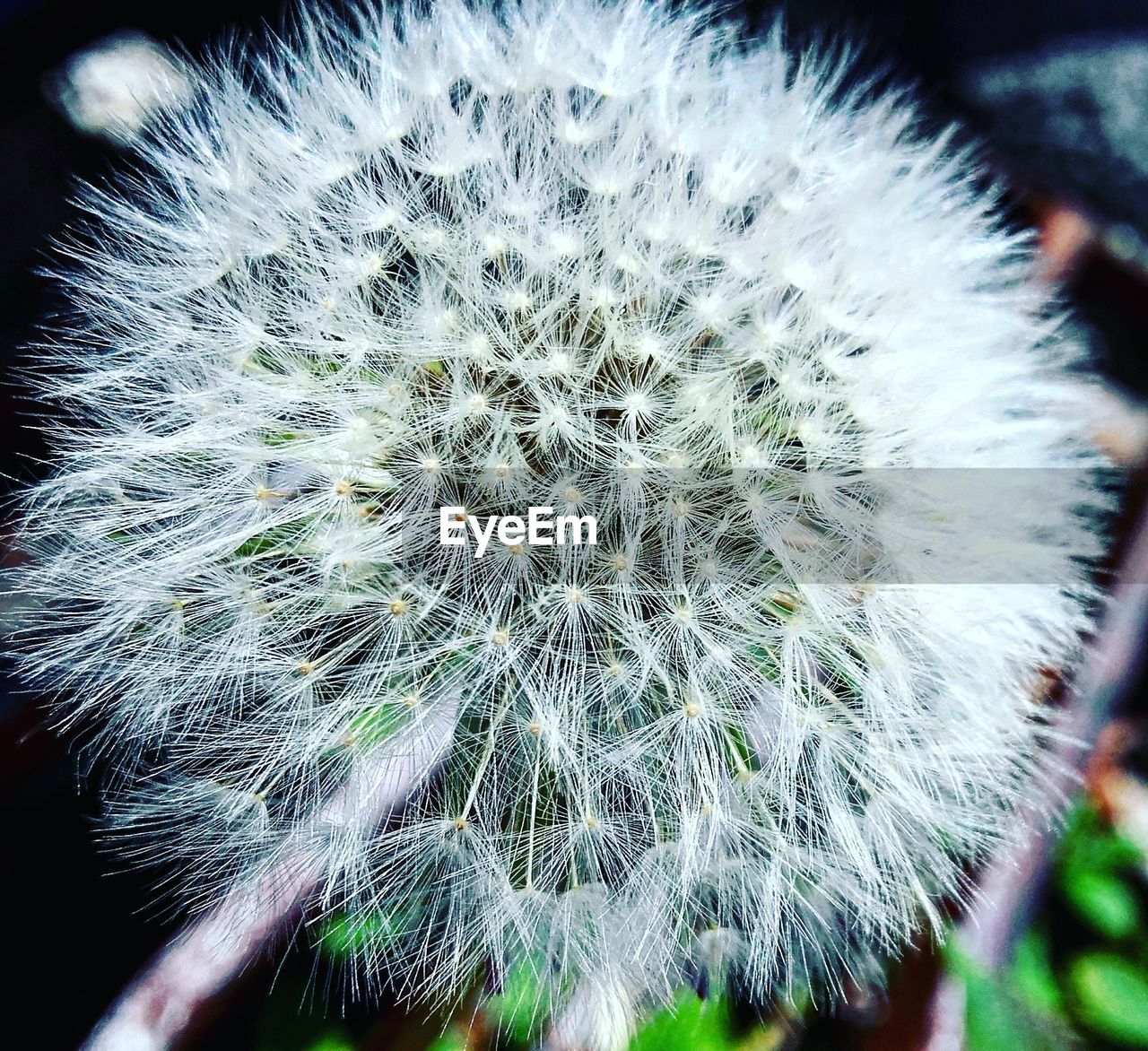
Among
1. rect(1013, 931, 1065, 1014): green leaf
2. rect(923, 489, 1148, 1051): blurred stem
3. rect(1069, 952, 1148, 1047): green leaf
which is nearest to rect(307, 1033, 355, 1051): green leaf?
rect(923, 489, 1148, 1051): blurred stem

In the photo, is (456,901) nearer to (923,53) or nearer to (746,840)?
(746,840)


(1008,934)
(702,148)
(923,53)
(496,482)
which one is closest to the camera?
(496,482)

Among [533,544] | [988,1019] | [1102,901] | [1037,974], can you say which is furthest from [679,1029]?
[1102,901]

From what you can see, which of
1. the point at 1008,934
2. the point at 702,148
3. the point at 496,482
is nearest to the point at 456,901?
the point at 496,482

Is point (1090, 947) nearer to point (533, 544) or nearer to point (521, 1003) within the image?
point (521, 1003)

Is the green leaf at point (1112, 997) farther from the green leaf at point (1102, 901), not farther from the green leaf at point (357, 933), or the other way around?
the green leaf at point (357, 933)

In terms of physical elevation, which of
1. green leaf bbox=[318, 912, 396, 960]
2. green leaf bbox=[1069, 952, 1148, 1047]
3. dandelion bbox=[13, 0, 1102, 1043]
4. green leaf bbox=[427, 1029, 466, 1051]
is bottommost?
green leaf bbox=[1069, 952, 1148, 1047]

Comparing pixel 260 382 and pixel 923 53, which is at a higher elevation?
pixel 923 53

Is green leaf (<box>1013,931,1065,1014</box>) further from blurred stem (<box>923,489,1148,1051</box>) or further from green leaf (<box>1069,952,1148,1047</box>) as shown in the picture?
blurred stem (<box>923,489,1148,1051</box>)
